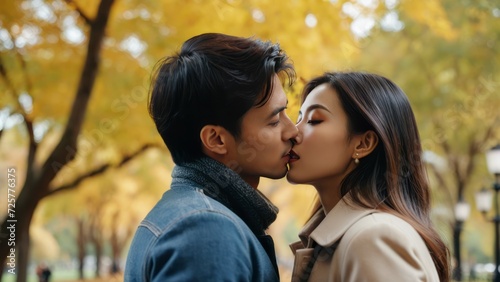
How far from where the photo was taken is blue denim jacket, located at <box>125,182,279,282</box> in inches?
61.3

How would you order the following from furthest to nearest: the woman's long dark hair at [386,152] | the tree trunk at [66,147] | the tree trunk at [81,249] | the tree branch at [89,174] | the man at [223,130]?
the tree trunk at [81,249] → the tree branch at [89,174] → the tree trunk at [66,147] → the woman's long dark hair at [386,152] → the man at [223,130]

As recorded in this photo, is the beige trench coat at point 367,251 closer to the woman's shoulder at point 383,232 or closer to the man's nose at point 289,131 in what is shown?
the woman's shoulder at point 383,232

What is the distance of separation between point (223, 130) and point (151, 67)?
209 inches

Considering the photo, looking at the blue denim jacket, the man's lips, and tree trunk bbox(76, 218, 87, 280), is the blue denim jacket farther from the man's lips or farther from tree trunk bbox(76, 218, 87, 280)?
tree trunk bbox(76, 218, 87, 280)

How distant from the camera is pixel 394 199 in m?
2.17

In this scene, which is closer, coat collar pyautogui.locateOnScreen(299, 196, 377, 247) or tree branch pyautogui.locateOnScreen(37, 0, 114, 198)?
coat collar pyautogui.locateOnScreen(299, 196, 377, 247)

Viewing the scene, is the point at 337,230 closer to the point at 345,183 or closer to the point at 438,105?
the point at 345,183

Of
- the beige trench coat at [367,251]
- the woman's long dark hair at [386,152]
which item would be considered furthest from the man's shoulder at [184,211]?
the woman's long dark hair at [386,152]

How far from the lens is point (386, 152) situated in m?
2.22

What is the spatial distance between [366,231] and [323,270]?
0.75ft

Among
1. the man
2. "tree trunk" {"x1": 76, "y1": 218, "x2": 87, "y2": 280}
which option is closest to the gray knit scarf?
the man

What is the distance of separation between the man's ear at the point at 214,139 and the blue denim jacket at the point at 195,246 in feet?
0.53

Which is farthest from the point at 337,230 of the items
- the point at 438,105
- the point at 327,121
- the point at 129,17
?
the point at 438,105

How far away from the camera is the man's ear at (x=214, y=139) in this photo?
1930 mm
